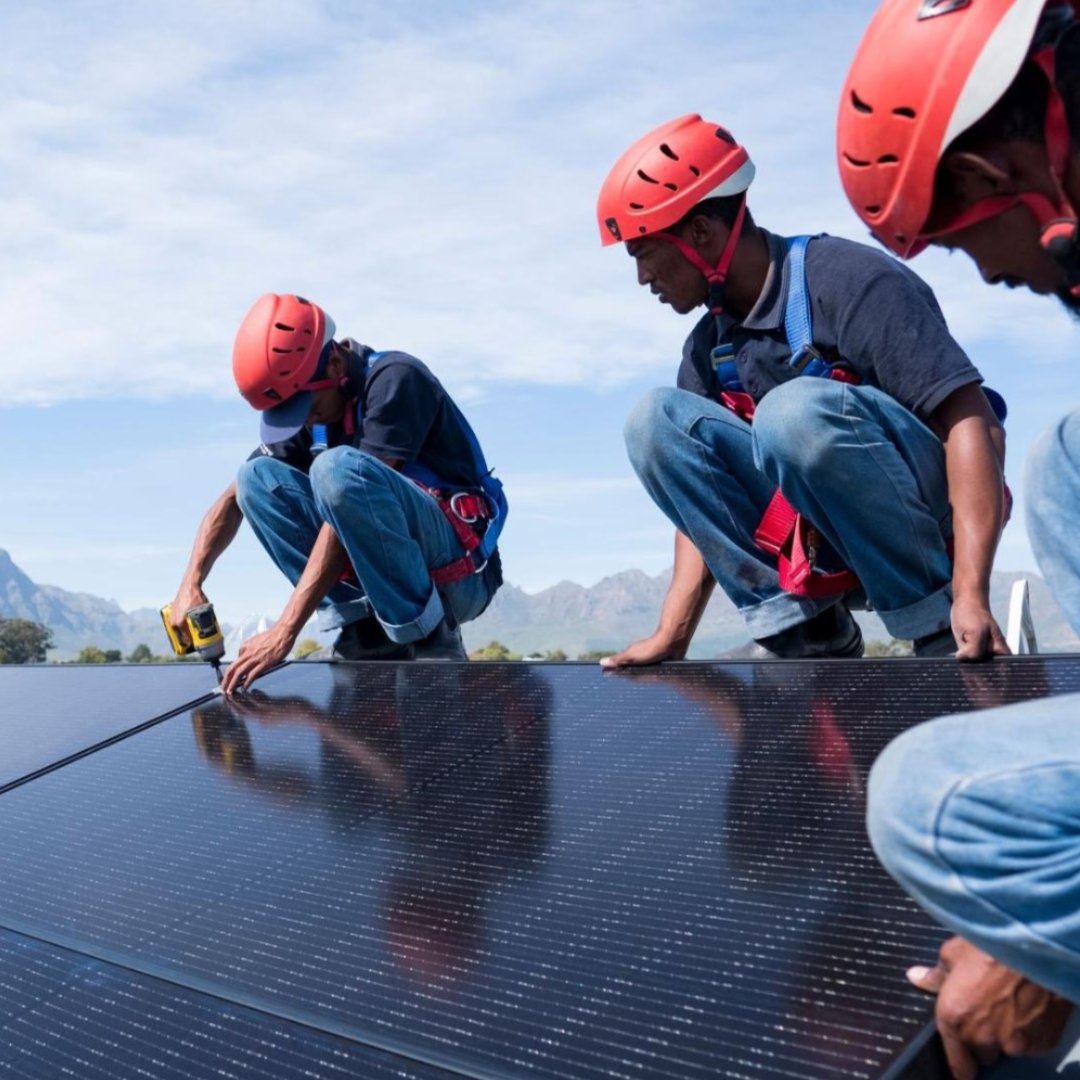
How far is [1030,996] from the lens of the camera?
1448 mm

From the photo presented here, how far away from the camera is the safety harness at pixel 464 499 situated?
4.86 m

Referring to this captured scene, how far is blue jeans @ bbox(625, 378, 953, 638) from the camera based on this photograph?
3234 millimetres

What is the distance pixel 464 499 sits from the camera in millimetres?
4934

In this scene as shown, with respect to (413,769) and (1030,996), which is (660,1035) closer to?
(1030,996)

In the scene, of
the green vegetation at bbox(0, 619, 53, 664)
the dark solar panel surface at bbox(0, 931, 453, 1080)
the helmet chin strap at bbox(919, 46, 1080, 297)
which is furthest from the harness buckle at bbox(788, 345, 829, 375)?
the green vegetation at bbox(0, 619, 53, 664)

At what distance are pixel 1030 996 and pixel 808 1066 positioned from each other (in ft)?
0.85

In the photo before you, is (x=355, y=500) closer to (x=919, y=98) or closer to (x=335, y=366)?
(x=335, y=366)

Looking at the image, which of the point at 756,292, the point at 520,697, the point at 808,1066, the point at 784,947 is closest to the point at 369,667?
the point at 520,697

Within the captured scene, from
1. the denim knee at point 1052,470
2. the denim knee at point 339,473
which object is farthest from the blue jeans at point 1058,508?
the denim knee at point 339,473

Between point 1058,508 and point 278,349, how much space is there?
3.25 meters

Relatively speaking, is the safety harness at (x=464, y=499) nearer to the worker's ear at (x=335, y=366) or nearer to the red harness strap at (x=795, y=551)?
the worker's ear at (x=335, y=366)

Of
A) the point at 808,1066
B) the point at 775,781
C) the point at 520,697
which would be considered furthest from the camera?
the point at 520,697

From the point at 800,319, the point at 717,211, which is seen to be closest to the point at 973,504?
the point at 800,319

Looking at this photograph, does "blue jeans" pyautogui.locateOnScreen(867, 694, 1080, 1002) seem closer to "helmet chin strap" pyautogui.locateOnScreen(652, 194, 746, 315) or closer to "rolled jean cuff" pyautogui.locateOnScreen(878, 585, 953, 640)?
"rolled jean cuff" pyautogui.locateOnScreen(878, 585, 953, 640)
